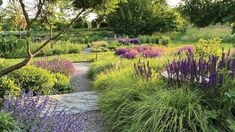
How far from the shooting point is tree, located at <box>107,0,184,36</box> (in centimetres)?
3142

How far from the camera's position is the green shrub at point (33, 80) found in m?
7.46

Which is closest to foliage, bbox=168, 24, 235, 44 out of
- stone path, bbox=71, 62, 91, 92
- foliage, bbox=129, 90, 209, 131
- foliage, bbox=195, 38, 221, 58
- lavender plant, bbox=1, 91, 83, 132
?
stone path, bbox=71, 62, 91, 92

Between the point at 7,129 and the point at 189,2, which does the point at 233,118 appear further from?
the point at 189,2

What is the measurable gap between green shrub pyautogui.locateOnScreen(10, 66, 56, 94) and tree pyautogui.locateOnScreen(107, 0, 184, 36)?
2414 centimetres

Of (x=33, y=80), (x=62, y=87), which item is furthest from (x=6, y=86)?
(x=62, y=87)

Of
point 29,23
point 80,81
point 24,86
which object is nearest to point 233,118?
point 29,23

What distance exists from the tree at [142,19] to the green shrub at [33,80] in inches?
950

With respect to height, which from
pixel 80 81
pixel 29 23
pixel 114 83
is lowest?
pixel 80 81

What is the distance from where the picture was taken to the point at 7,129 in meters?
3.35

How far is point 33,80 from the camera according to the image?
7559 millimetres

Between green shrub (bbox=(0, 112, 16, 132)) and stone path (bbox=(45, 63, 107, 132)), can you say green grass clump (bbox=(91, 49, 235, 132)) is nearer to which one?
stone path (bbox=(45, 63, 107, 132))

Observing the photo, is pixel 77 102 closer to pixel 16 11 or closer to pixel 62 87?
pixel 62 87

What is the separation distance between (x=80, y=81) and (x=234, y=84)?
246 inches

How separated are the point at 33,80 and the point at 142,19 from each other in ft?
84.3
